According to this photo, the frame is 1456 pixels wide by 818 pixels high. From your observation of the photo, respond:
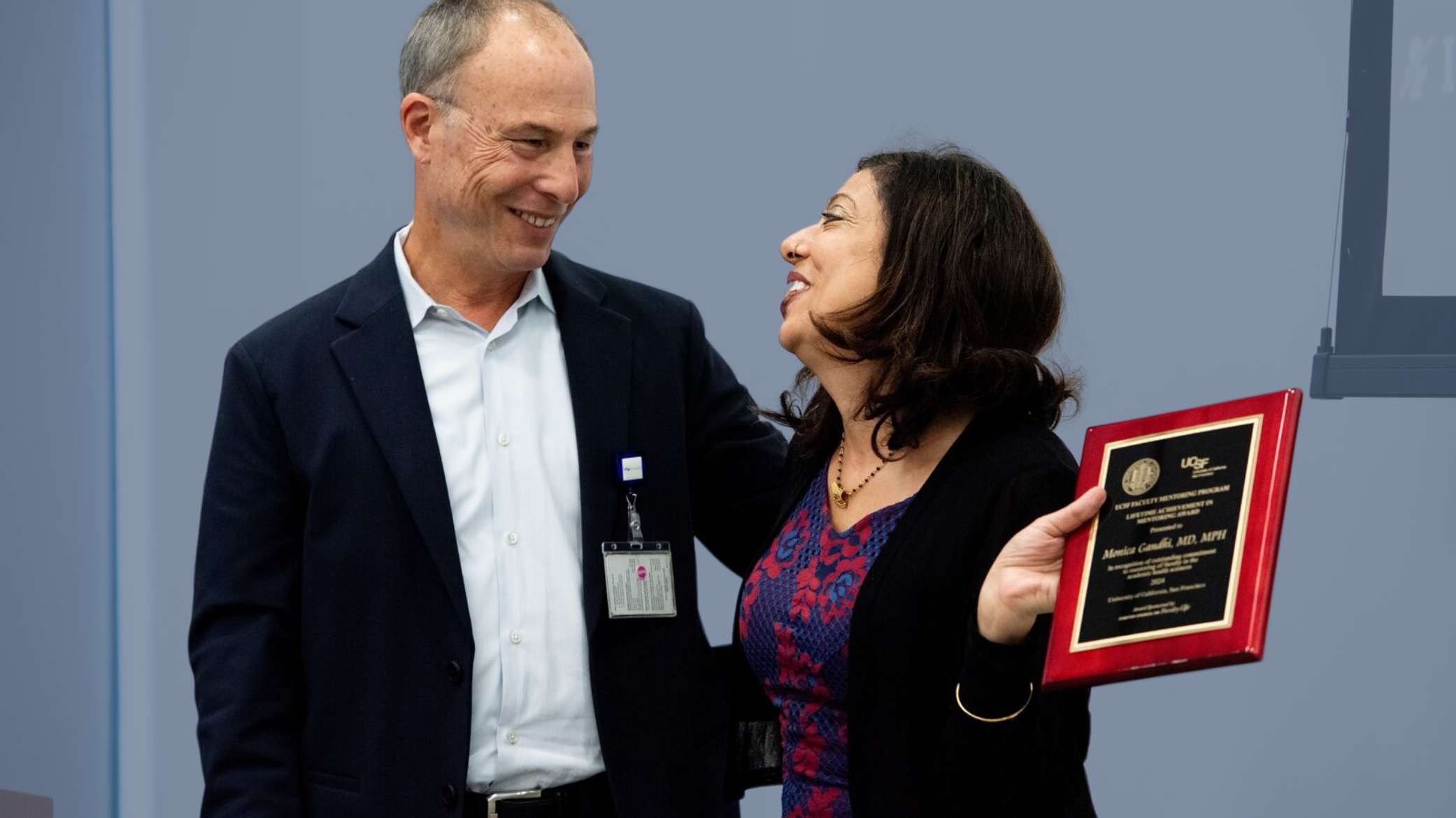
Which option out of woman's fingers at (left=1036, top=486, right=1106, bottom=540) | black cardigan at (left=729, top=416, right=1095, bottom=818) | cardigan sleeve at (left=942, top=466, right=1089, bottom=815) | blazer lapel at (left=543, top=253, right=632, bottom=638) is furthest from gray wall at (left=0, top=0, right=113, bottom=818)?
woman's fingers at (left=1036, top=486, right=1106, bottom=540)

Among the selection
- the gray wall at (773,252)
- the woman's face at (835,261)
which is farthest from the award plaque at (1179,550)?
the gray wall at (773,252)

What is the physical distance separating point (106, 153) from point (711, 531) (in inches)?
75.8

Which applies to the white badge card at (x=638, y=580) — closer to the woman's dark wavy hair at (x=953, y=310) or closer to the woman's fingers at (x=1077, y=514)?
the woman's dark wavy hair at (x=953, y=310)

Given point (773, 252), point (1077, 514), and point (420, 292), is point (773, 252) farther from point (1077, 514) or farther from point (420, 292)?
point (1077, 514)

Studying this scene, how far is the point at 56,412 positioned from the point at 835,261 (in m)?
2.11

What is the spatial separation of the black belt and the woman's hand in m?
0.62

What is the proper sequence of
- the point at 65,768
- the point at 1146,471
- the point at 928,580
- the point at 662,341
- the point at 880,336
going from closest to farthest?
the point at 1146,471
the point at 928,580
the point at 880,336
the point at 662,341
the point at 65,768

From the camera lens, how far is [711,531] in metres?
2.22

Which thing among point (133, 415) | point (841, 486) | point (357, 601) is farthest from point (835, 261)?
point (133, 415)

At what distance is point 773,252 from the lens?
332 centimetres

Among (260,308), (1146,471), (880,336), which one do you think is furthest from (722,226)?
(1146,471)

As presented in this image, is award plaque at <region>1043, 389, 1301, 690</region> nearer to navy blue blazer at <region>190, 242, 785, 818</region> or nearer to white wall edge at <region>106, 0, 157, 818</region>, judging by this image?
navy blue blazer at <region>190, 242, 785, 818</region>

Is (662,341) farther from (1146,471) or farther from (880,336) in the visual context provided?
(1146,471)

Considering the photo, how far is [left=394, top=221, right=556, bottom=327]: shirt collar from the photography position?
1976mm
